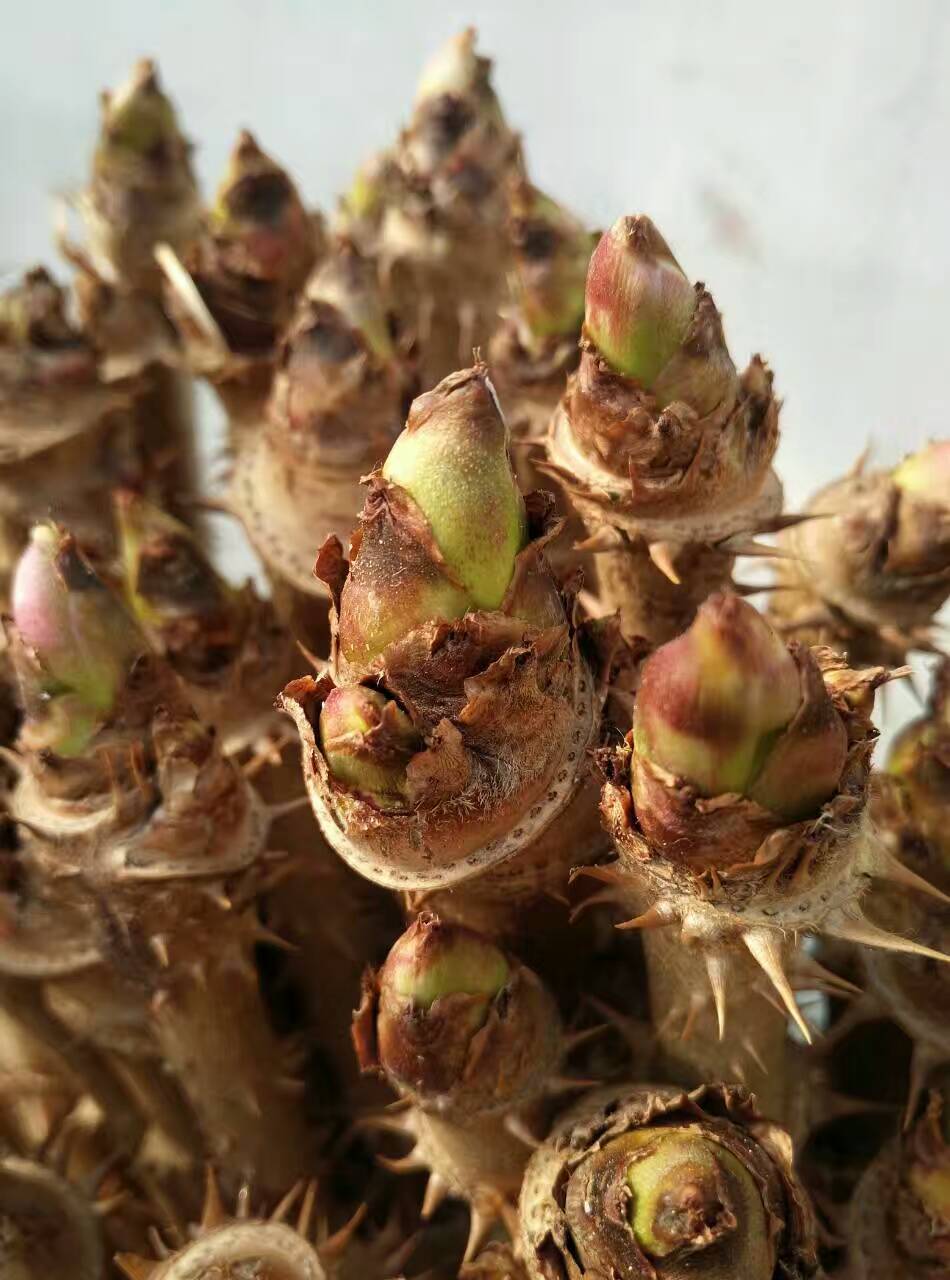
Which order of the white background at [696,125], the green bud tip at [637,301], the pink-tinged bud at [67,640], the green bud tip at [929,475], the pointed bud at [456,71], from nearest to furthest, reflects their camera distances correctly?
the green bud tip at [637,301] → the pink-tinged bud at [67,640] → the green bud tip at [929,475] → the pointed bud at [456,71] → the white background at [696,125]

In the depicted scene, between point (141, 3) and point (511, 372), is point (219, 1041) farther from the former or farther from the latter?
point (141, 3)

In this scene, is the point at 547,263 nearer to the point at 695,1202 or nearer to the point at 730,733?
the point at 730,733

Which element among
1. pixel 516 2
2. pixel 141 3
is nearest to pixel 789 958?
pixel 516 2

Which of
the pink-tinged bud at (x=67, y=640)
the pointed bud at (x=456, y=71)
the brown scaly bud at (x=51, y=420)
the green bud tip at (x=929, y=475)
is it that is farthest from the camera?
the pointed bud at (x=456, y=71)

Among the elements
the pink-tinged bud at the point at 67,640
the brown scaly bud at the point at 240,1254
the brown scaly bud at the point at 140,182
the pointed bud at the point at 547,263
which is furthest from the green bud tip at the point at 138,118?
the brown scaly bud at the point at 240,1254

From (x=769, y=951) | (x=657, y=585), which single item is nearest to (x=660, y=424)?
(x=657, y=585)

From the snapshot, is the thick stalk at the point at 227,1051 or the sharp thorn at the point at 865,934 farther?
the thick stalk at the point at 227,1051

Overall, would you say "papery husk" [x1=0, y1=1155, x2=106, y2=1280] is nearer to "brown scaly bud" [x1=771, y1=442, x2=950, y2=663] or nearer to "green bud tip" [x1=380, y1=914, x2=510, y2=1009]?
"green bud tip" [x1=380, y1=914, x2=510, y2=1009]

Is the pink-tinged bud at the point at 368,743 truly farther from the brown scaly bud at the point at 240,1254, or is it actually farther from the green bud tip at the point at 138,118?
the green bud tip at the point at 138,118
